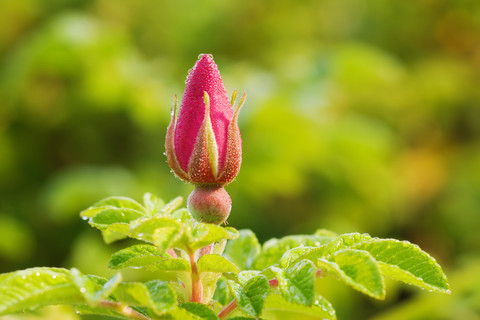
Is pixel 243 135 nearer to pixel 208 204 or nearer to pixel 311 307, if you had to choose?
pixel 208 204

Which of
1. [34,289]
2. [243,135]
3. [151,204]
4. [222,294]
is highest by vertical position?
[243,135]

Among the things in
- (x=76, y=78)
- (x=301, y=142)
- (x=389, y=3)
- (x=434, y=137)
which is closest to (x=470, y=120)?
(x=434, y=137)

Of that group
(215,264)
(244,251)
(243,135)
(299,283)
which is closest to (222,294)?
(244,251)

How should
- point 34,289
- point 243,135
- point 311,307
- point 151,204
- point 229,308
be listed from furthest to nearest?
point 243,135
point 151,204
point 229,308
point 311,307
point 34,289

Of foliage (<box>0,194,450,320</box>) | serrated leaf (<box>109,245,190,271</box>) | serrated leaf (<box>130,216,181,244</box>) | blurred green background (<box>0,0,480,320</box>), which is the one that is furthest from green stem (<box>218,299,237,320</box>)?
blurred green background (<box>0,0,480,320</box>)

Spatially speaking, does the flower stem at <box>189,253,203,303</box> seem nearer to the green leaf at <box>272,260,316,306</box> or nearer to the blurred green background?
the green leaf at <box>272,260,316,306</box>

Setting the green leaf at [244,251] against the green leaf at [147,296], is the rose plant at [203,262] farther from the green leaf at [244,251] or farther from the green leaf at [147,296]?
the green leaf at [244,251]

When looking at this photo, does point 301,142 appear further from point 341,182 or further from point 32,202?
point 32,202

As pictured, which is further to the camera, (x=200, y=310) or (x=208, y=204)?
(x=208, y=204)
